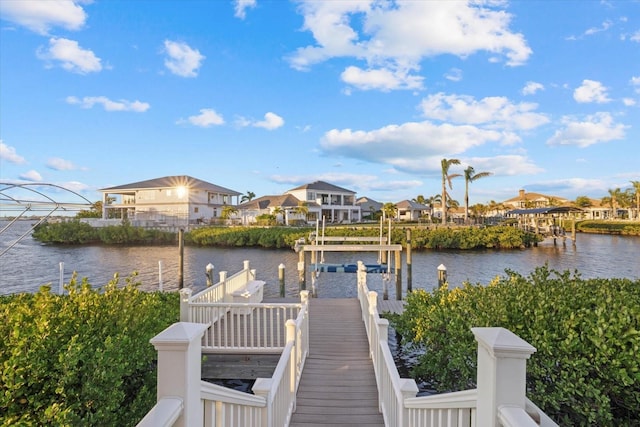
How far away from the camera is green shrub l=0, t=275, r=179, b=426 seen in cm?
351

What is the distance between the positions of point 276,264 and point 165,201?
102 feet

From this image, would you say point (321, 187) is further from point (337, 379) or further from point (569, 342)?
point (569, 342)

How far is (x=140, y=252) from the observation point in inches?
1382

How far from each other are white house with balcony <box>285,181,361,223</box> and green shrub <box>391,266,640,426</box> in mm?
50862

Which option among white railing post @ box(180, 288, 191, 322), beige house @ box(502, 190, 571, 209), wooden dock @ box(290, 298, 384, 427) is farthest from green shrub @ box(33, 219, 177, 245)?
beige house @ box(502, 190, 571, 209)

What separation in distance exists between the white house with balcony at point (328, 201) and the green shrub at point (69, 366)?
51.3 metres

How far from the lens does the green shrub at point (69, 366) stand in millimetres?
3514

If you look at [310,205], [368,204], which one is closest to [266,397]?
[310,205]

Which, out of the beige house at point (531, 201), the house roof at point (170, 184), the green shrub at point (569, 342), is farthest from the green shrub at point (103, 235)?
the beige house at point (531, 201)

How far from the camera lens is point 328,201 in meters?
61.5

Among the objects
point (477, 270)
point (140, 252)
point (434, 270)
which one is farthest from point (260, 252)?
point (477, 270)

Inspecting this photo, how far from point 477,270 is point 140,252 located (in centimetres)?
2997

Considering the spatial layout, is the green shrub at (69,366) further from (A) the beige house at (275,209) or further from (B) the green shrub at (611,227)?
(B) the green shrub at (611,227)

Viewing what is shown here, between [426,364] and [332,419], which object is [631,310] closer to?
[426,364]
